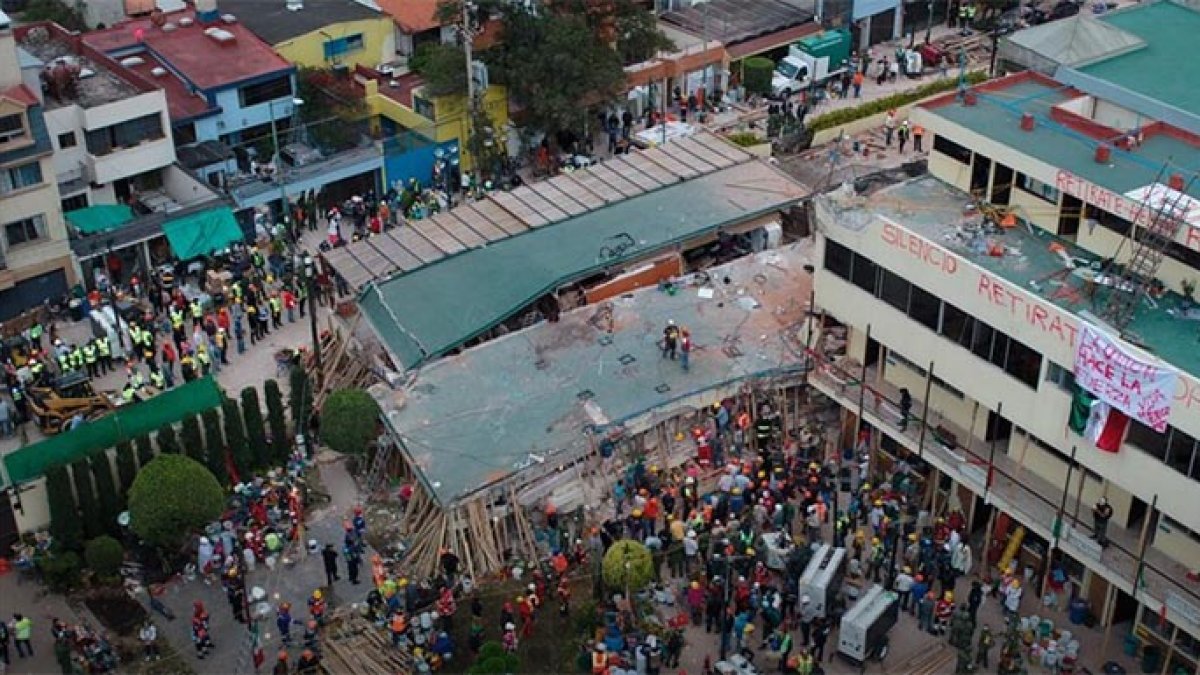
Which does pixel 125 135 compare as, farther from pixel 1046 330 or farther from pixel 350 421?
pixel 1046 330

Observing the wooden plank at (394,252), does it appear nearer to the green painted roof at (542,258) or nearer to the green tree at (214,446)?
the green painted roof at (542,258)

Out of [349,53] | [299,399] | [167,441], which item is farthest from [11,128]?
[349,53]

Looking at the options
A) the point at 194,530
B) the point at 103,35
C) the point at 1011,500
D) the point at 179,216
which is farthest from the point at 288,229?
the point at 1011,500

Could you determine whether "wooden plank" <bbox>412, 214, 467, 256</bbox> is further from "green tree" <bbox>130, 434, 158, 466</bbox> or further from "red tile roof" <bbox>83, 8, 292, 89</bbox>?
"red tile roof" <bbox>83, 8, 292, 89</bbox>

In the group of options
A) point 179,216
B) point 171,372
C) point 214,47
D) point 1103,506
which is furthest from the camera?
point 214,47

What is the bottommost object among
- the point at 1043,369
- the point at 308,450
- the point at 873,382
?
the point at 308,450

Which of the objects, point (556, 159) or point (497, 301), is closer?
point (497, 301)

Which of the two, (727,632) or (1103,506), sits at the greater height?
(1103,506)

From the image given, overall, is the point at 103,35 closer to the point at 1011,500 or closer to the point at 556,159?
the point at 556,159

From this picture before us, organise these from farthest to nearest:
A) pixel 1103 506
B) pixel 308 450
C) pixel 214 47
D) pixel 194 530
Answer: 1. pixel 214 47
2. pixel 308 450
3. pixel 194 530
4. pixel 1103 506
